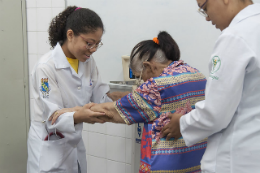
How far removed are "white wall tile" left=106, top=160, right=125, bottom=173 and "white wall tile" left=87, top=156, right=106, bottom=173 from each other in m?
0.04

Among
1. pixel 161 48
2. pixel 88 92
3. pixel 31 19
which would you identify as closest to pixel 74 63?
pixel 88 92

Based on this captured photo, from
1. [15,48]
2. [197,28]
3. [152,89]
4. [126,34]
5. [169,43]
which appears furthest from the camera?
[15,48]

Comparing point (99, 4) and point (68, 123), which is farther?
point (99, 4)

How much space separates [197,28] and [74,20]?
0.89 m

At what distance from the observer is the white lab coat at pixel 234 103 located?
88 cm

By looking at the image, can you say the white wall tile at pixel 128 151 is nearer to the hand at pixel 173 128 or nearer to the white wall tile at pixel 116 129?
the white wall tile at pixel 116 129

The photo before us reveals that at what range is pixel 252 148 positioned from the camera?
37.4 inches

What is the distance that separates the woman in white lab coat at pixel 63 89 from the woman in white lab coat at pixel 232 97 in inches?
25.1

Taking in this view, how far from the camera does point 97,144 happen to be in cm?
240

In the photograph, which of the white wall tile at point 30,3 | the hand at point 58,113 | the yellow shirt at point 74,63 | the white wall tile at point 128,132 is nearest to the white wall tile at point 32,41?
the white wall tile at point 30,3

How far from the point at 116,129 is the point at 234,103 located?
1.48 meters

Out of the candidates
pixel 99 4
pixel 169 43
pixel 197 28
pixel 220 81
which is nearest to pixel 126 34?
pixel 99 4

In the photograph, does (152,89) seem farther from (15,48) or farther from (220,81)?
(15,48)

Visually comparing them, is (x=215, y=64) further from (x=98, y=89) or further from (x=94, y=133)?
(x=94, y=133)
